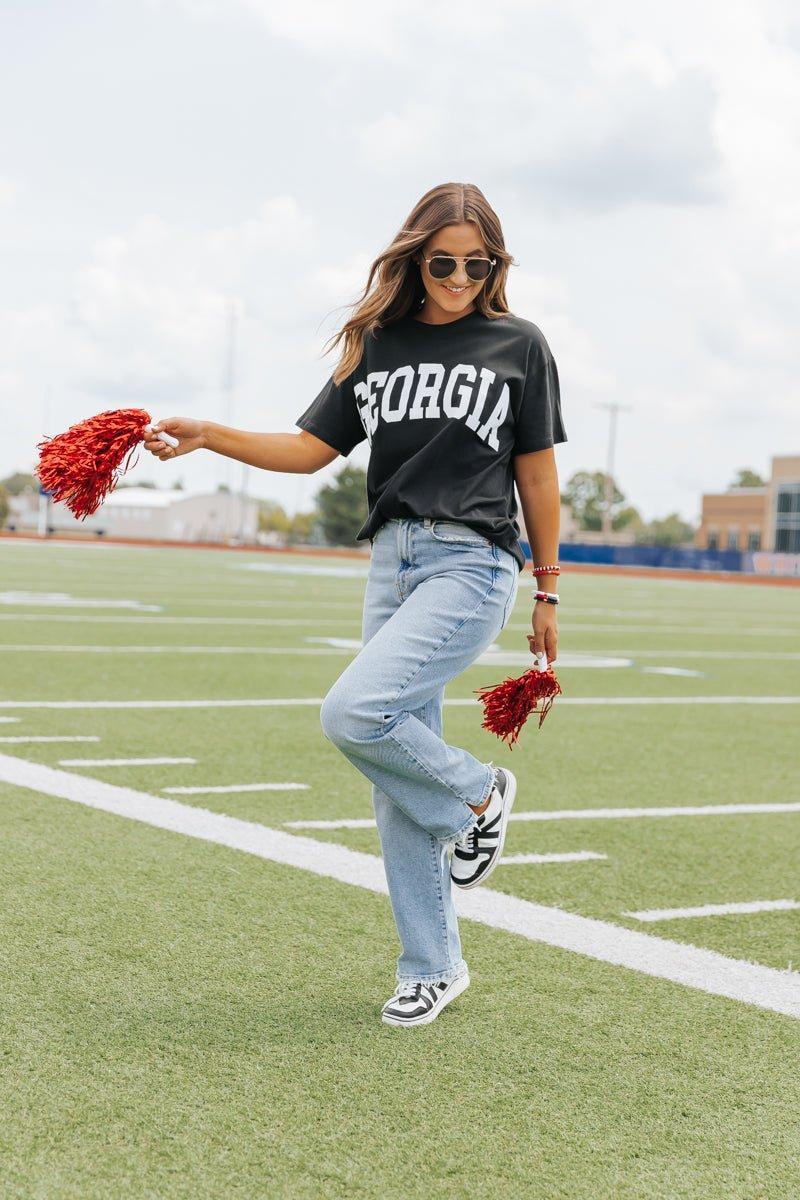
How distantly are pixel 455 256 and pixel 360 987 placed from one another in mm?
1894

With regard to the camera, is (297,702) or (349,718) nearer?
(349,718)

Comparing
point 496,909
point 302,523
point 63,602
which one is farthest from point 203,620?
point 302,523

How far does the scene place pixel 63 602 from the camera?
1900 centimetres

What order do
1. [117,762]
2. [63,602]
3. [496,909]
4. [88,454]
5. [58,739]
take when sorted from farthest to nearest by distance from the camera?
[63,602]
[58,739]
[117,762]
[496,909]
[88,454]

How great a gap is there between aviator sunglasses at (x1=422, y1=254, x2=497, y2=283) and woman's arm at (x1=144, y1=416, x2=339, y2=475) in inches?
22.4

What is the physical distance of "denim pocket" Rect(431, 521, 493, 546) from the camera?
359cm

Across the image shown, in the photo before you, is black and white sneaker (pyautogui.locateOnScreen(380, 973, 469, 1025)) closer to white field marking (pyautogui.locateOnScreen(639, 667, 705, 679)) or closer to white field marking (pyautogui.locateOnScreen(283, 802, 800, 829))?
white field marking (pyautogui.locateOnScreen(283, 802, 800, 829))

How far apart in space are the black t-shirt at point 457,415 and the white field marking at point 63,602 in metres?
14.8

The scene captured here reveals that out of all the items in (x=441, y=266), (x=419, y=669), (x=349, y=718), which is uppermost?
(x=441, y=266)

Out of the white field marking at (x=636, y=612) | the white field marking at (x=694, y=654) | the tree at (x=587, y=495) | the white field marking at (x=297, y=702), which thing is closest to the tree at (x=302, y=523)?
the tree at (x=587, y=495)

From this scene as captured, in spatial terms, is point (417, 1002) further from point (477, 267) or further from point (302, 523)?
point (302, 523)

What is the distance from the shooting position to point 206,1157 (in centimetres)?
→ 272

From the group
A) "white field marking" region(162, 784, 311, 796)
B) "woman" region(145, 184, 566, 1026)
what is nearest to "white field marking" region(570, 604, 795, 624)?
"white field marking" region(162, 784, 311, 796)

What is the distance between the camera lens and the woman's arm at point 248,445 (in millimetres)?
3621
